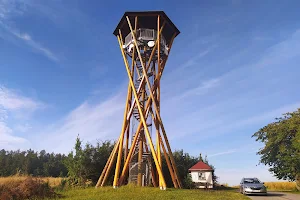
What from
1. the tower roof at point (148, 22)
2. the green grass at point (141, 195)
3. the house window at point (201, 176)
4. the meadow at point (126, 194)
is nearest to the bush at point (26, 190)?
the meadow at point (126, 194)

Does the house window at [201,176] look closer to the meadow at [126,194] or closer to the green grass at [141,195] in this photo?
the meadow at [126,194]

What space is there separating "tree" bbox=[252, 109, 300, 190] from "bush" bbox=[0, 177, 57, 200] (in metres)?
19.2

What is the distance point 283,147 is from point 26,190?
21727 mm

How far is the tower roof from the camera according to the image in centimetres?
1918

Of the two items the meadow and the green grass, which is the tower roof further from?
the green grass

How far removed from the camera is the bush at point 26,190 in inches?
458

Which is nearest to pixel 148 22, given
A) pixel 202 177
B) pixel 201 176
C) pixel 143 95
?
pixel 143 95

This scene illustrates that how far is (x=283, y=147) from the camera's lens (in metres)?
23.1

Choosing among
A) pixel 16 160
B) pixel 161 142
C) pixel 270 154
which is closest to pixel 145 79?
pixel 161 142

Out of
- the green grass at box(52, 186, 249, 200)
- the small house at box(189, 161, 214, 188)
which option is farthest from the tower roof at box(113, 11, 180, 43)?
the green grass at box(52, 186, 249, 200)

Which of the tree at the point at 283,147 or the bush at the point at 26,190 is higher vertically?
the tree at the point at 283,147

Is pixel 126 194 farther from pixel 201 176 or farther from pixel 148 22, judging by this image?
pixel 148 22

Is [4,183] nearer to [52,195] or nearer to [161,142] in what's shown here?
[52,195]

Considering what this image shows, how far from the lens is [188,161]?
24094mm
